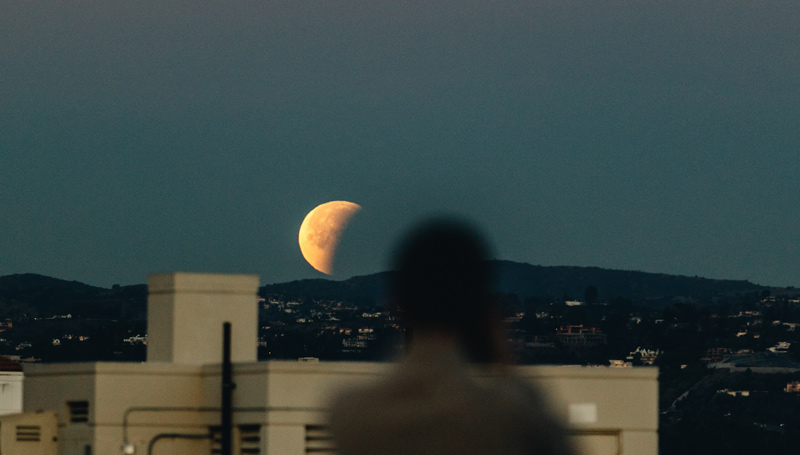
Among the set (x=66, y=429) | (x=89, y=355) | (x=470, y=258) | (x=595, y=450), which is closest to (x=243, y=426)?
(x=66, y=429)

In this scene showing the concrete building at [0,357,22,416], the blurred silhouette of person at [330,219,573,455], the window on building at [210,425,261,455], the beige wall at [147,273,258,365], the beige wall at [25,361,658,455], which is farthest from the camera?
the concrete building at [0,357,22,416]

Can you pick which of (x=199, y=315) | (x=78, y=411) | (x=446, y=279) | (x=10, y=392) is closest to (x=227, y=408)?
(x=199, y=315)

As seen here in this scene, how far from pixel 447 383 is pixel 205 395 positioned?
2989 centimetres

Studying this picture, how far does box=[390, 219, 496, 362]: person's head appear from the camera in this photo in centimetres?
348

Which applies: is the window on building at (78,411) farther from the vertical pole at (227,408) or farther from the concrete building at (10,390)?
the concrete building at (10,390)

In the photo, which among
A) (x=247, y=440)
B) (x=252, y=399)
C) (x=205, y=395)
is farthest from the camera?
(x=205, y=395)

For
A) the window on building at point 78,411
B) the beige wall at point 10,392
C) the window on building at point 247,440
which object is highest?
the window on building at point 78,411

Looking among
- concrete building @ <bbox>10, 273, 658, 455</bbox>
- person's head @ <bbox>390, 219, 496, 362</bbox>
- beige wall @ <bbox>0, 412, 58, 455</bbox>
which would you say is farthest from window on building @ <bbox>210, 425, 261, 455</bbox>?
person's head @ <bbox>390, 219, 496, 362</bbox>

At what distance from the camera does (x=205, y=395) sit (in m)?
32.7

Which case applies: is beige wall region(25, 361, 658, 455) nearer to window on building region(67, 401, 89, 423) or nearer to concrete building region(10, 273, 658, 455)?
concrete building region(10, 273, 658, 455)

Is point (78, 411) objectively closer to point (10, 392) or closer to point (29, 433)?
point (29, 433)

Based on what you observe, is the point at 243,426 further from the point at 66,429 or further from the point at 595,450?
the point at 595,450

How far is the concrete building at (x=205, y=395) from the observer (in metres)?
30.8

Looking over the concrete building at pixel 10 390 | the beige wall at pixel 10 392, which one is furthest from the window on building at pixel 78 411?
the beige wall at pixel 10 392
